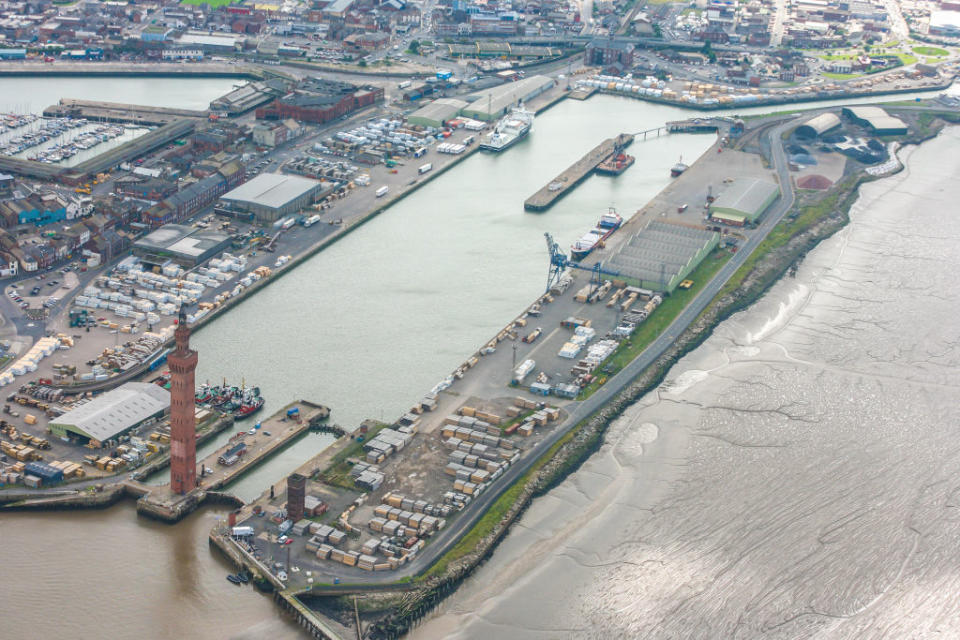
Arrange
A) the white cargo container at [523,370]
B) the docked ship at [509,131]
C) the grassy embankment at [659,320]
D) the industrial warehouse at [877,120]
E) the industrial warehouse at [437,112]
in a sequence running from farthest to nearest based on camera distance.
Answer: the industrial warehouse at [877,120], the industrial warehouse at [437,112], the docked ship at [509,131], the grassy embankment at [659,320], the white cargo container at [523,370]

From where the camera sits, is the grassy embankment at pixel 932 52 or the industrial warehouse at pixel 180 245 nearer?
the industrial warehouse at pixel 180 245

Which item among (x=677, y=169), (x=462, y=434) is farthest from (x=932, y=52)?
(x=462, y=434)

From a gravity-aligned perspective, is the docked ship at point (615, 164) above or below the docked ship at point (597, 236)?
above

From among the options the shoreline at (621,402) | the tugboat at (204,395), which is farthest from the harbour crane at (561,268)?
the tugboat at (204,395)

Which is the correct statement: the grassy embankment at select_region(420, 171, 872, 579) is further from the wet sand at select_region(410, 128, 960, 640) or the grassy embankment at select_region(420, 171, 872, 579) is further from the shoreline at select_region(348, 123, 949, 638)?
the wet sand at select_region(410, 128, 960, 640)

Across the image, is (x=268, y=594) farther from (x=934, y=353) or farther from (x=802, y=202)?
(x=802, y=202)

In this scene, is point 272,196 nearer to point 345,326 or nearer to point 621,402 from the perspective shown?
point 345,326

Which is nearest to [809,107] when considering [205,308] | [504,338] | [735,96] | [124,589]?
[735,96]

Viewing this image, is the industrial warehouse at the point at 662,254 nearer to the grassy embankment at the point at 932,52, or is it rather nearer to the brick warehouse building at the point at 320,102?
the brick warehouse building at the point at 320,102

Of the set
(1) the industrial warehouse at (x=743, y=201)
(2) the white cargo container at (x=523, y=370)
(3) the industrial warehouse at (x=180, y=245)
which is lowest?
(2) the white cargo container at (x=523, y=370)
